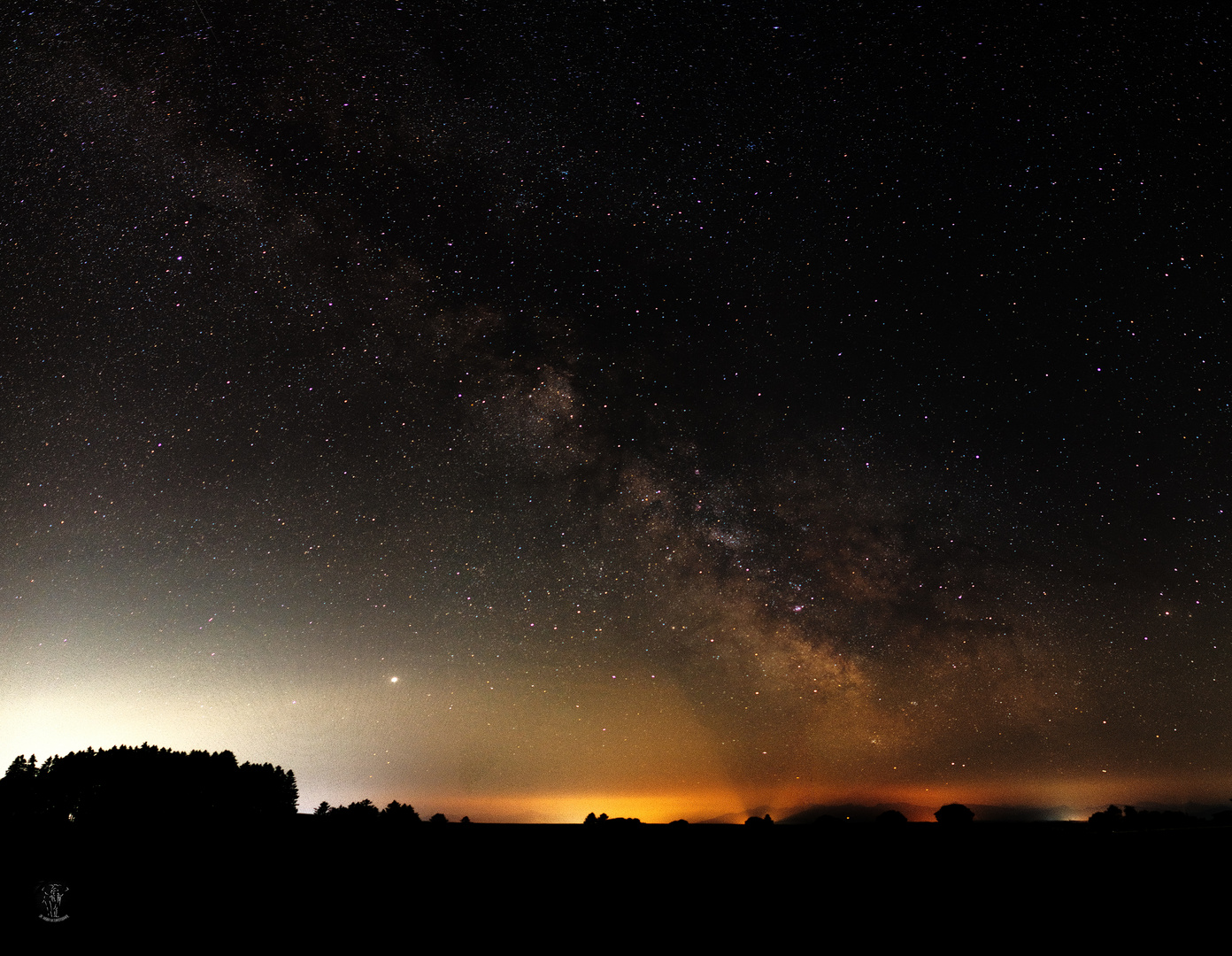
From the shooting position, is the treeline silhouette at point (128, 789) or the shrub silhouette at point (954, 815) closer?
the shrub silhouette at point (954, 815)

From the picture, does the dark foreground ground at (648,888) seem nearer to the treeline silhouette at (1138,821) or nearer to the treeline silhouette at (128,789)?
the treeline silhouette at (1138,821)

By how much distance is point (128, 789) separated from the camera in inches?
1233

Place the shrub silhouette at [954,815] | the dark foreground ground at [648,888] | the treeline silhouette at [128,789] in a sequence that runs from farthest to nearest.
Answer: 1. the treeline silhouette at [128,789]
2. the shrub silhouette at [954,815]
3. the dark foreground ground at [648,888]

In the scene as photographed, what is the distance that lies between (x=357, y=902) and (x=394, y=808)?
5692 cm

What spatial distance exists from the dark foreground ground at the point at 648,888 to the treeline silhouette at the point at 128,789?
3231cm

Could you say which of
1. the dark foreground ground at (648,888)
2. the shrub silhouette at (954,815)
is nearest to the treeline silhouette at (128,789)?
the dark foreground ground at (648,888)

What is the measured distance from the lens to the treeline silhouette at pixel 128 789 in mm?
30500


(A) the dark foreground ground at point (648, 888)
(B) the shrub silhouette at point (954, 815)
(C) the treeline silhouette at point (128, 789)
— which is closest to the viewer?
(A) the dark foreground ground at point (648, 888)

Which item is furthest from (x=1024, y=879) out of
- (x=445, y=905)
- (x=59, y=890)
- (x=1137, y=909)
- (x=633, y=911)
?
(x=59, y=890)

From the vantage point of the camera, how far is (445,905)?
406 centimetres

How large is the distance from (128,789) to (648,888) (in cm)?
4089

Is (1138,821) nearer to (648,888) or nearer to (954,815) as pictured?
(954,815)

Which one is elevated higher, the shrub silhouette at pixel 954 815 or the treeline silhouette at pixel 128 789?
the shrub silhouette at pixel 954 815

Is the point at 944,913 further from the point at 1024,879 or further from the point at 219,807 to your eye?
the point at 219,807
